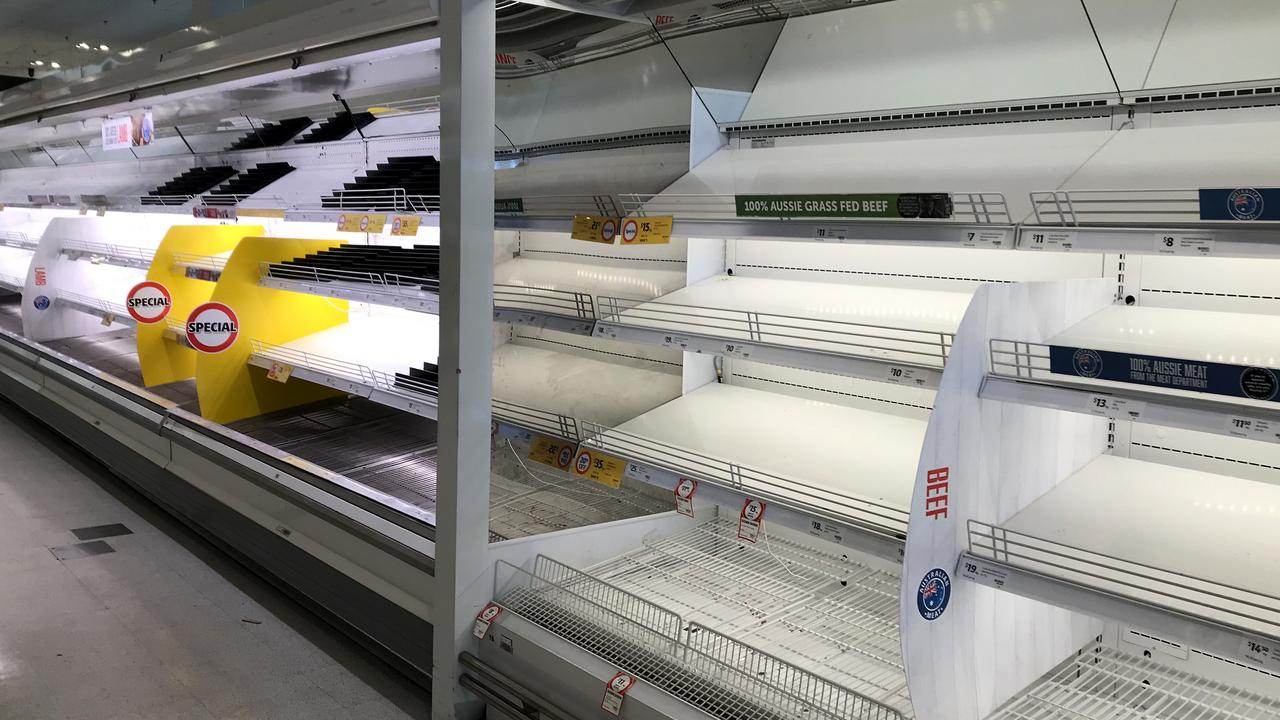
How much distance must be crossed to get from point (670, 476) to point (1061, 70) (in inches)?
53.1

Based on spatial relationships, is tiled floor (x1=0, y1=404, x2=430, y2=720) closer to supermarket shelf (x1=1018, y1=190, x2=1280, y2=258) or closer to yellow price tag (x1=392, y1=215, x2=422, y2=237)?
yellow price tag (x1=392, y1=215, x2=422, y2=237)

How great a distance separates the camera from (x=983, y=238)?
1.66 m

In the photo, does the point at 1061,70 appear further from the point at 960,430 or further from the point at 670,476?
the point at 670,476

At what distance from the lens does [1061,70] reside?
215cm

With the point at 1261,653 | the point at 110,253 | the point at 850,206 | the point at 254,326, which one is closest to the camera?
the point at 1261,653

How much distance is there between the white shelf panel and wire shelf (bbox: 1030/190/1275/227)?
1.41 metres

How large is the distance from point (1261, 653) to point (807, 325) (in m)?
1.14

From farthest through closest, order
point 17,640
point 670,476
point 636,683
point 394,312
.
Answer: point 394,312 → point 17,640 → point 670,476 → point 636,683

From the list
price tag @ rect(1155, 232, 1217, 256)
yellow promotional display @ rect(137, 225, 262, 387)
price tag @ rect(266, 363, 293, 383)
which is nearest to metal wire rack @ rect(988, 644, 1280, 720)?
price tag @ rect(1155, 232, 1217, 256)

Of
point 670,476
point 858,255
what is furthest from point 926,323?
point 670,476

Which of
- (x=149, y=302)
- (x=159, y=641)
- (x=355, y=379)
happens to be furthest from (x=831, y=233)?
(x=149, y=302)

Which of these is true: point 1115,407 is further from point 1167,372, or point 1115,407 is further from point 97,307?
point 97,307

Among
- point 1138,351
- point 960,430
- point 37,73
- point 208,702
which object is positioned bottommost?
point 208,702

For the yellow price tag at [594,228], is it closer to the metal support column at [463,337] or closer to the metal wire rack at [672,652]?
the metal support column at [463,337]
